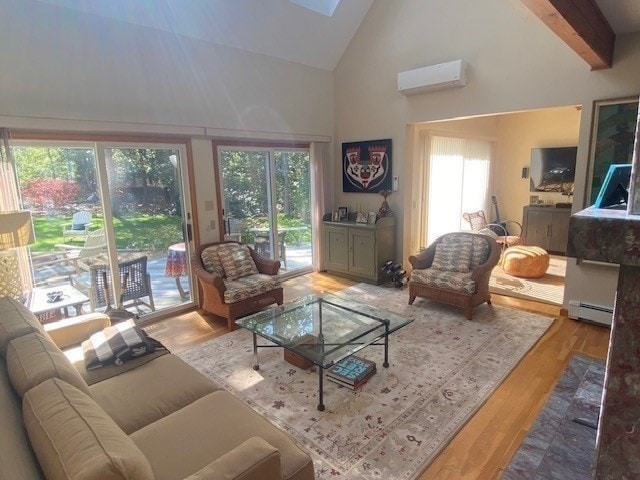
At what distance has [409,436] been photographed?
2.31 m

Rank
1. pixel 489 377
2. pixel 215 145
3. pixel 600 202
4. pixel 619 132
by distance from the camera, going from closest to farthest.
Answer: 1. pixel 600 202
2. pixel 489 377
3. pixel 619 132
4. pixel 215 145

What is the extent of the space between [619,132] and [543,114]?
3616 millimetres

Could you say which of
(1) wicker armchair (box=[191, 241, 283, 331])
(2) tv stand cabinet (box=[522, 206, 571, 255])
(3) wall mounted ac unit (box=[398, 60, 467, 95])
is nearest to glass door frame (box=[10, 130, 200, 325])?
(1) wicker armchair (box=[191, 241, 283, 331])

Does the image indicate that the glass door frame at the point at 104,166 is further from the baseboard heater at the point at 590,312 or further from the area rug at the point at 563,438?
the baseboard heater at the point at 590,312

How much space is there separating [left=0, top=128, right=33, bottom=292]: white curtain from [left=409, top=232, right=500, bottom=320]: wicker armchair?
3893 millimetres

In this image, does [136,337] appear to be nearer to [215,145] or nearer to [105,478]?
[105,478]

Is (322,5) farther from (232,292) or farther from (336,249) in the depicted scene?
(232,292)

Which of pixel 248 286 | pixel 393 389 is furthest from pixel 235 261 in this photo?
pixel 393 389

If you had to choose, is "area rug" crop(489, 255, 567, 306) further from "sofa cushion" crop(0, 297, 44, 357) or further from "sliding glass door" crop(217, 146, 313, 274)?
"sofa cushion" crop(0, 297, 44, 357)

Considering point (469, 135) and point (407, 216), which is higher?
point (469, 135)

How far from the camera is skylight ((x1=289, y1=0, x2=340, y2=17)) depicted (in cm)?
463

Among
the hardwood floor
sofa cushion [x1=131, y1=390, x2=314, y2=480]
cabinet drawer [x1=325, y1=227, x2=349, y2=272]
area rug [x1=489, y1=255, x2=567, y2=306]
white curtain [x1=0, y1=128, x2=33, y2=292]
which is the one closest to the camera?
sofa cushion [x1=131, y1=390, x2=314, y2=480]

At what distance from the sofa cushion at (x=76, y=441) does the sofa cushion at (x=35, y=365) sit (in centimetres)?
19

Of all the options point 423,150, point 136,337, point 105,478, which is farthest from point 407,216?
point 105,478
